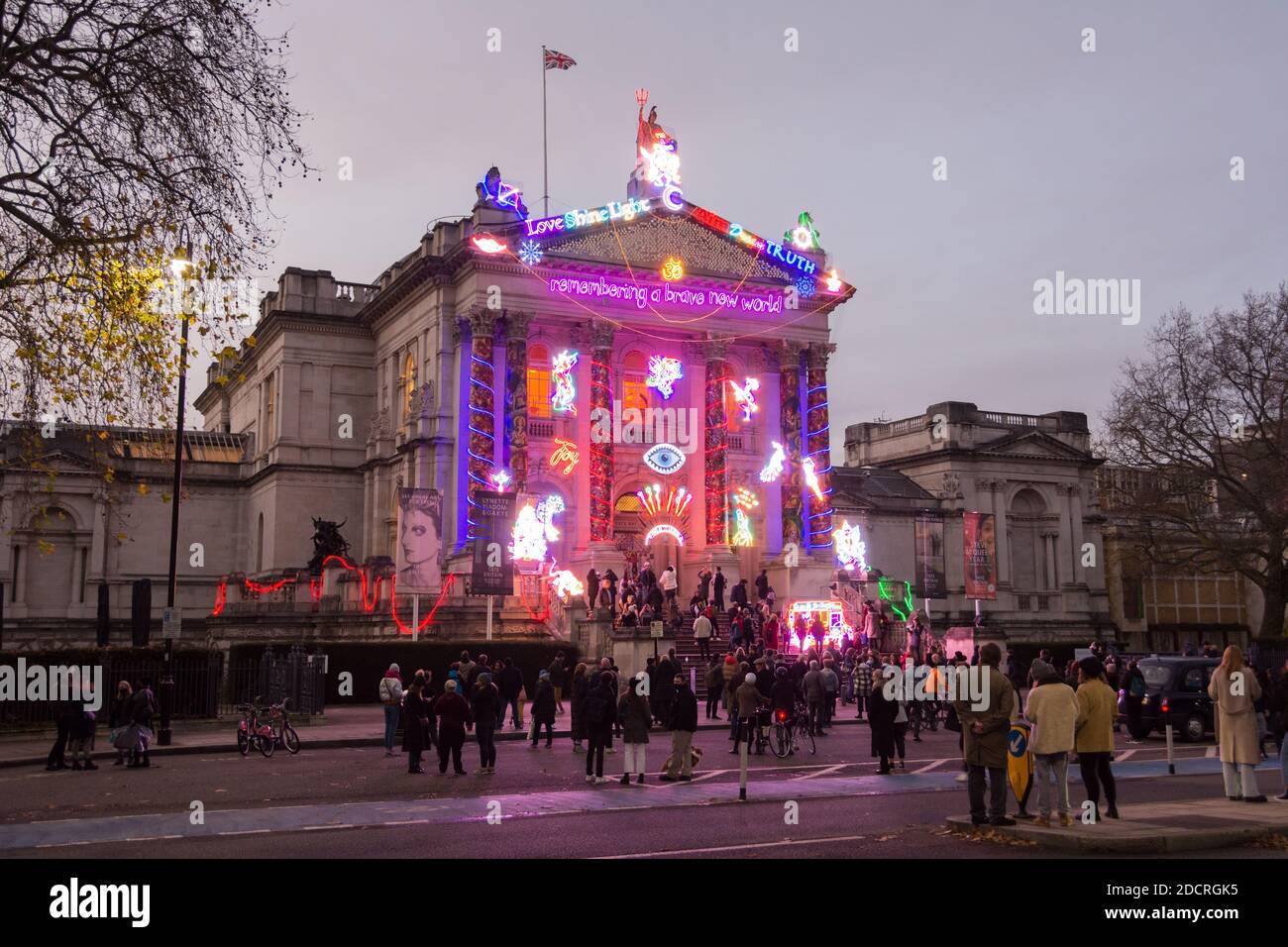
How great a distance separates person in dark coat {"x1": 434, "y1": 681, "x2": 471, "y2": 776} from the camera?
20.5 metres

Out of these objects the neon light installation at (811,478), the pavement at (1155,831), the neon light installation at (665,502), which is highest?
the neon light installation at (811,478)

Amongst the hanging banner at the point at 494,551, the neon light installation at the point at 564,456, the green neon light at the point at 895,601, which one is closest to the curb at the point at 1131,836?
the hanging banner at the point at 494,551

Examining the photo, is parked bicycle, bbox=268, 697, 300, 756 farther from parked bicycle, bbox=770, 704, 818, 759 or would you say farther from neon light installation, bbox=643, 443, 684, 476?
neon light installation, bbox=643, 443, 684, 476

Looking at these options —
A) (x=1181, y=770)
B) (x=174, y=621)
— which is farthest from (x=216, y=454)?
(x=1181, y=770)

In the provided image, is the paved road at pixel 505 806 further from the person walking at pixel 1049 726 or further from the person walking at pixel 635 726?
the person walking at pixel 1049 726

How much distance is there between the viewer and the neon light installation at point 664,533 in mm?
49344

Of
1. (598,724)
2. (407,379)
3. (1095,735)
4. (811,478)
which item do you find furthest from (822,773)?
(407,379)

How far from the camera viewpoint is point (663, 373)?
4997cm

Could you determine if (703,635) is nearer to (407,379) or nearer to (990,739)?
(407,379)

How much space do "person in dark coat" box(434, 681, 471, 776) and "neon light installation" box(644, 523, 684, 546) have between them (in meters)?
28.6

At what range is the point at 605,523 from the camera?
46.9 m

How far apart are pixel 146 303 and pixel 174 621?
484 inches

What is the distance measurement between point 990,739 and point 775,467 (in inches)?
1473

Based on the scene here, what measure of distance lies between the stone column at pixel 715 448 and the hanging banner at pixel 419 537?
1409 cm
